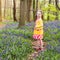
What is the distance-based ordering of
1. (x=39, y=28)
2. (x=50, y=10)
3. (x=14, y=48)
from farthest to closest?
(x=50, y=10) → (x=39, y=28) → (x=14, y=48)

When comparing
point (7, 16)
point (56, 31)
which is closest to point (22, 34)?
point (56, 31)

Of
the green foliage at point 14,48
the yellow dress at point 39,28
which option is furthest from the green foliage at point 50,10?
the yellow dress at point 39,28

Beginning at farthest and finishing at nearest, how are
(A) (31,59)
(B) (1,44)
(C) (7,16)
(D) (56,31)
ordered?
1. (C) (7,16)
2. (D) (56,31)
3. (B) (1,44)
4. (A) (31,59)

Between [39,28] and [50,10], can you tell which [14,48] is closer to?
[39,28]

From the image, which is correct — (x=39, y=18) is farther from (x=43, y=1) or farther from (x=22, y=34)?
(x=43, y=1)

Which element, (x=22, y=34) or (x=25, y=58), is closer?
(x=25, y=58)

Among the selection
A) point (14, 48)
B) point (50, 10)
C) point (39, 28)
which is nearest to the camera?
point (14, 48)

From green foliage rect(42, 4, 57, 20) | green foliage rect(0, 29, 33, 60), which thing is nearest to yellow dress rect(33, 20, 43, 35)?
green foliage rect(0, 29, 33, 60)

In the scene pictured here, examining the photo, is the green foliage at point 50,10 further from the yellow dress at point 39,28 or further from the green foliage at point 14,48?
the yellow dress at point 39,28

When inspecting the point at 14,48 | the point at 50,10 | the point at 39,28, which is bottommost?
the point at 14,48

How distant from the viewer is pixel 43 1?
33.6 meters

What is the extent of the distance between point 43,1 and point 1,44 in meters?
24.9

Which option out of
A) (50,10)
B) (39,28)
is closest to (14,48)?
(39,28)

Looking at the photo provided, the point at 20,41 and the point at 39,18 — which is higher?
the point at 39,18
